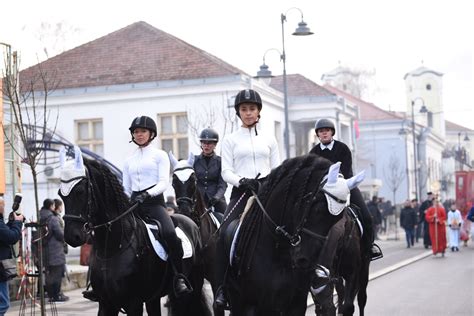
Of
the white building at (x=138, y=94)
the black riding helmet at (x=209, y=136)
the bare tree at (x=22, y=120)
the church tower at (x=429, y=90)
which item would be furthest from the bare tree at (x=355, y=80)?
the black riding helmet at (x=209, y=136)

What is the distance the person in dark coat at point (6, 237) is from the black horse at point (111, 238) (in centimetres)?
324

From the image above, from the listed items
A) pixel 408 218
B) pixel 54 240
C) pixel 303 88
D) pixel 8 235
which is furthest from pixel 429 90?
pixel 8 235

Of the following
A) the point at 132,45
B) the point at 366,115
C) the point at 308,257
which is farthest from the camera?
the point at 366,115

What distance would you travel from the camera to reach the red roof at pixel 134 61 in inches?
1665

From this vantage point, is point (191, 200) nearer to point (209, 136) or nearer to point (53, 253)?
point (209, 136)

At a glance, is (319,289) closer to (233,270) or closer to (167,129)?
(233,270)

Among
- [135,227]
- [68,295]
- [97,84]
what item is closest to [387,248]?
[97,84]

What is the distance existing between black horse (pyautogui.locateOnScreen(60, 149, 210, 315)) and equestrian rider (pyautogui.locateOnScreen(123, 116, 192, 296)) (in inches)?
8.3

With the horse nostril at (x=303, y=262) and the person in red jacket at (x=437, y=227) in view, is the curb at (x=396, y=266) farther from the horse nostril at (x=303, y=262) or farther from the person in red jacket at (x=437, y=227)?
the horse nostril at (x=303, y=262)

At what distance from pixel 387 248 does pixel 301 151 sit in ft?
44.6

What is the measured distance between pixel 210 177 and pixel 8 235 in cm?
297

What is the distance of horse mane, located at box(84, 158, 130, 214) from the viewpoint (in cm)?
884

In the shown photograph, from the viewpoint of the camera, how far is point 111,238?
8.99 m

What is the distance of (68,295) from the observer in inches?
725
